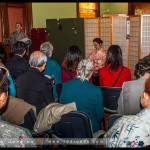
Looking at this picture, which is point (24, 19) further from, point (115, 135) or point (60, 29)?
point (115, 135)

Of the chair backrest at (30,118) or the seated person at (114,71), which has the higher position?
the seated person at (114,71)

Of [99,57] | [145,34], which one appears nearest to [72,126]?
[99,57]

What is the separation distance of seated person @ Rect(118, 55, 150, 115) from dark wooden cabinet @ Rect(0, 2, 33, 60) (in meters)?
5.28

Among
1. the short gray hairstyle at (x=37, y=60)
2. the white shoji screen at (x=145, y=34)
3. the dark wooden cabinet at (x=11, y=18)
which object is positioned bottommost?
the short gray hairstyle at (x=37, y=60)

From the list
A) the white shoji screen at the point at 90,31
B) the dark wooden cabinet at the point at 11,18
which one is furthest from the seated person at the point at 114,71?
the dark wooden cabinet at the point at 11,18

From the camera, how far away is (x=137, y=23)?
5.19 meters

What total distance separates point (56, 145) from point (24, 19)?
598cm

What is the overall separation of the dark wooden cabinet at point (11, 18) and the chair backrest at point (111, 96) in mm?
4876

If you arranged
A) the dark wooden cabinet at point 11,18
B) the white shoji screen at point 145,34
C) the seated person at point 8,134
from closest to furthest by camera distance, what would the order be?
the seated person at point 8,134 < the white shoji screen at point 145,34 < the dark wooden cabinet at point 11,18

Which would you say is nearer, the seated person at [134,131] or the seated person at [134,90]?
the seated person at [134,131]

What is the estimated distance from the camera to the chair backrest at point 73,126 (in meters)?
1.98

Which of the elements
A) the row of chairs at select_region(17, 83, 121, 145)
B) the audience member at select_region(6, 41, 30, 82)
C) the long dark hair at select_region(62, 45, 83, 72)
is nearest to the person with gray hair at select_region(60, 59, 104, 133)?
the row of chairs at select_region(17, 83, 121, 145)

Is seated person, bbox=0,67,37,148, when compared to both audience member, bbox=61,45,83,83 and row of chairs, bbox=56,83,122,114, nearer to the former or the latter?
row of chairs, bbox=56,83,122,114

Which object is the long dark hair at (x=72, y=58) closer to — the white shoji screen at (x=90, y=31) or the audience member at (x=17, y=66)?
the audience member at (x=17, y=66)
